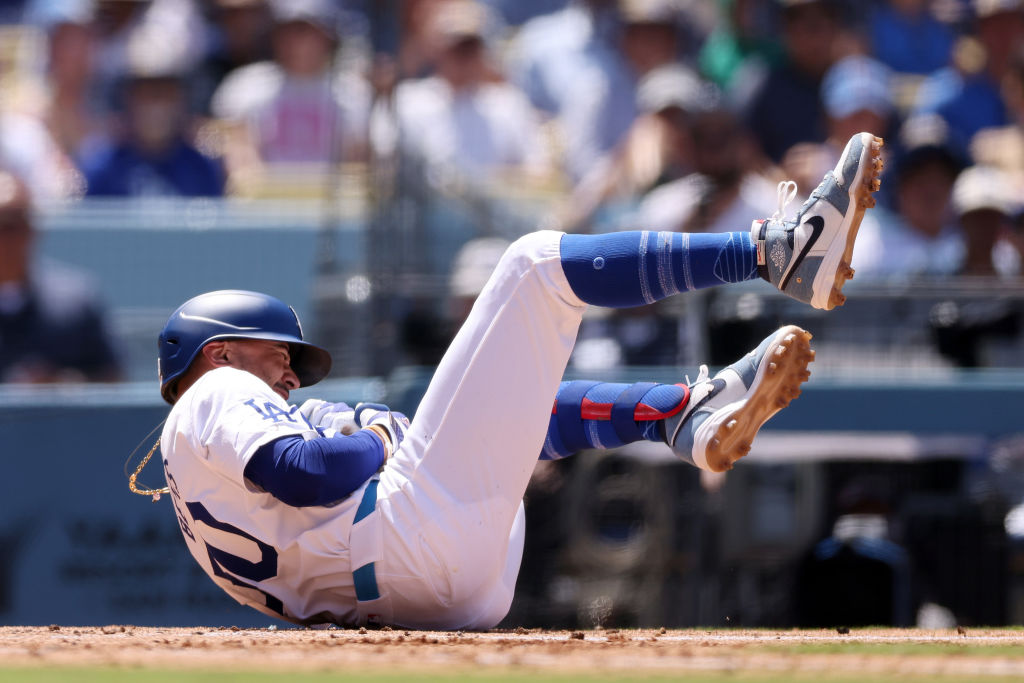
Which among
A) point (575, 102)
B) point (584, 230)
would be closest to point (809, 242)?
point (584, 230)

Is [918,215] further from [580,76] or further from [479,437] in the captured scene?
[479,437]

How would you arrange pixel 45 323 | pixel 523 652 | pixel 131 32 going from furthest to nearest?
1. pixel 131 32
2. pixel 45 323
3. pixel 523 652

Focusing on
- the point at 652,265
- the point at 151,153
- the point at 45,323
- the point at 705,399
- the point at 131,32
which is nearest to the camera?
the point at 652,265

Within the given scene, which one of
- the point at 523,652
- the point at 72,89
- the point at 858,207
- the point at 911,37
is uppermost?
the point at 911,37

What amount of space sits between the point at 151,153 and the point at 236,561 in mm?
4455

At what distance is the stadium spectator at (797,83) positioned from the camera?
23.2ft

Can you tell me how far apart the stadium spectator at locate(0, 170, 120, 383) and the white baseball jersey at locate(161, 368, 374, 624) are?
2853mm

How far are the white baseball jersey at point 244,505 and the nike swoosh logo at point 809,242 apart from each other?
1.15 metres

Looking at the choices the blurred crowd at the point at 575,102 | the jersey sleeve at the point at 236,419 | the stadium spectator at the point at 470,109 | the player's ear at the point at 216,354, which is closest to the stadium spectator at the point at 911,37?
the blurred crowd at the point at 575,102

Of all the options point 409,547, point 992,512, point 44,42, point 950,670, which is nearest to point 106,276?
point 44,42

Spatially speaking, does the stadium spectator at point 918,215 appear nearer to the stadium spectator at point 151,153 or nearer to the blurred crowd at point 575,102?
the blurred crowd at point 575,102

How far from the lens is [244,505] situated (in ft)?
10.6

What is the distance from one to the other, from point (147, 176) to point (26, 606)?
263 centimetres

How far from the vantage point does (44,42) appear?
8.04 meters
